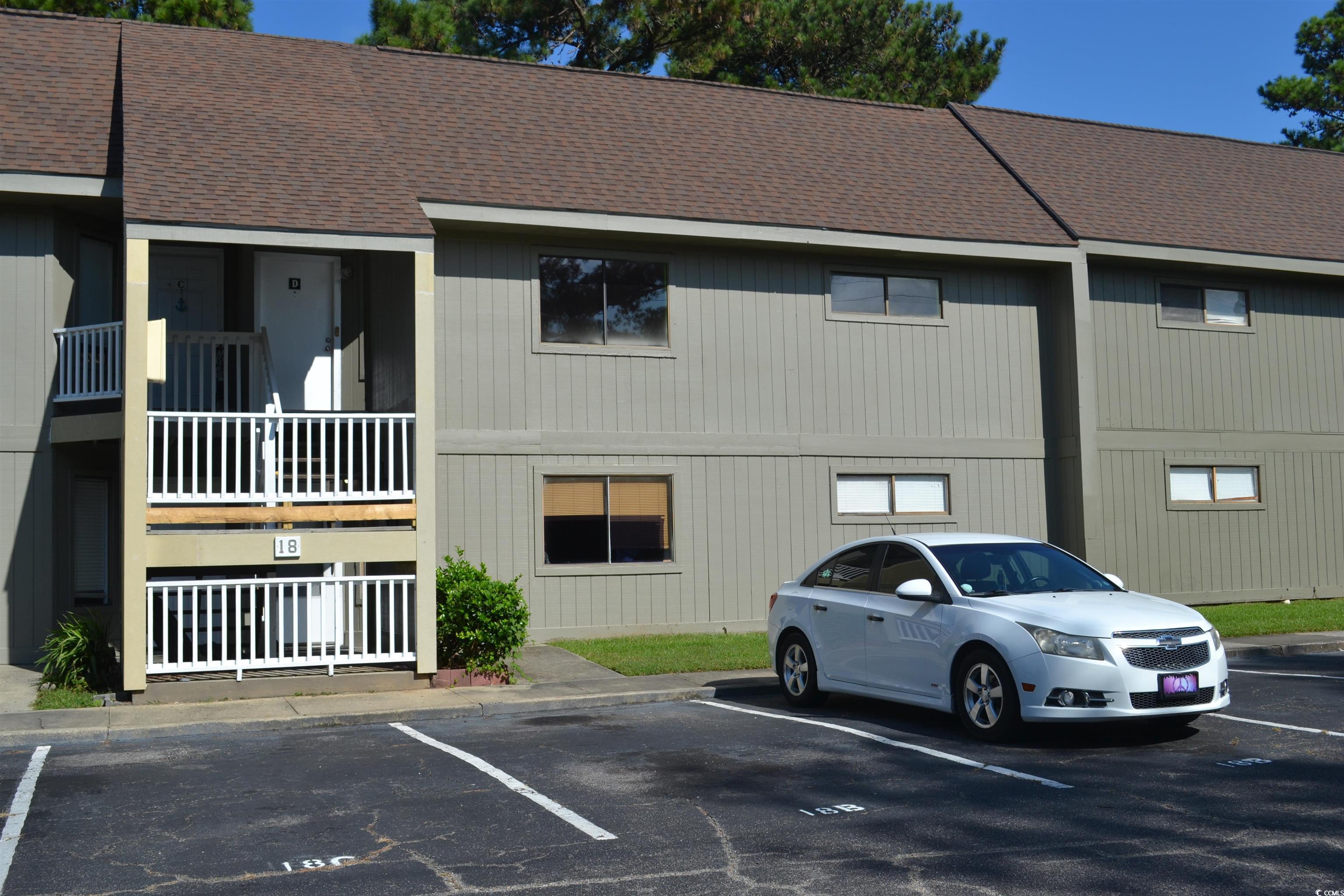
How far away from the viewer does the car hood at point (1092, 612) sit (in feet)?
29.2

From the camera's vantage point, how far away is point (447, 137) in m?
17.0

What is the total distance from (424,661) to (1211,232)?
13676 millimetres

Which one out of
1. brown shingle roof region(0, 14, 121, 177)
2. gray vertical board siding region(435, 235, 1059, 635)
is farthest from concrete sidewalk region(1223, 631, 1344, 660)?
brown shingle roof region(0, 14, 121, 177)

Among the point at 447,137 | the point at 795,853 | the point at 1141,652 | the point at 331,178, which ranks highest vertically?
the point at 447,137

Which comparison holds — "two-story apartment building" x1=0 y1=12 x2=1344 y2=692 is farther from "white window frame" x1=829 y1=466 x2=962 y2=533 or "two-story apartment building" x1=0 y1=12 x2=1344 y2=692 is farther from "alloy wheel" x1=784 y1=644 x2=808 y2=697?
"alloy wheel" x1=784 y1=644 x2=808 y2=697

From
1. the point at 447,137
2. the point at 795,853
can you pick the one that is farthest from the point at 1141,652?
the point at 447,137

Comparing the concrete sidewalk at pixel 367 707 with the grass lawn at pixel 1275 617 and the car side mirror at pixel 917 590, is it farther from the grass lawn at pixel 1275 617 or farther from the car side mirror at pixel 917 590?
the grass lawn at pixel 1275 617

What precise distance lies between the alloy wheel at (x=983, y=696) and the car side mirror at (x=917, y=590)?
70 cm

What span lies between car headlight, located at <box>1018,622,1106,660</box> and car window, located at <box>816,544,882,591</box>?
202 cm

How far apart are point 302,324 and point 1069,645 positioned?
10.8 meters

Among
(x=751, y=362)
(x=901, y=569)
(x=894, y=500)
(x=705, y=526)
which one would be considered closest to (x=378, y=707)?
(x=901, y=569)

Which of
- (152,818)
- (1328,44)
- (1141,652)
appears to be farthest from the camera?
(1328,44)

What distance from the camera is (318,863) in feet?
20.4

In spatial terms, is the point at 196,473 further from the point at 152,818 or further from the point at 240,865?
the point at 240,865
